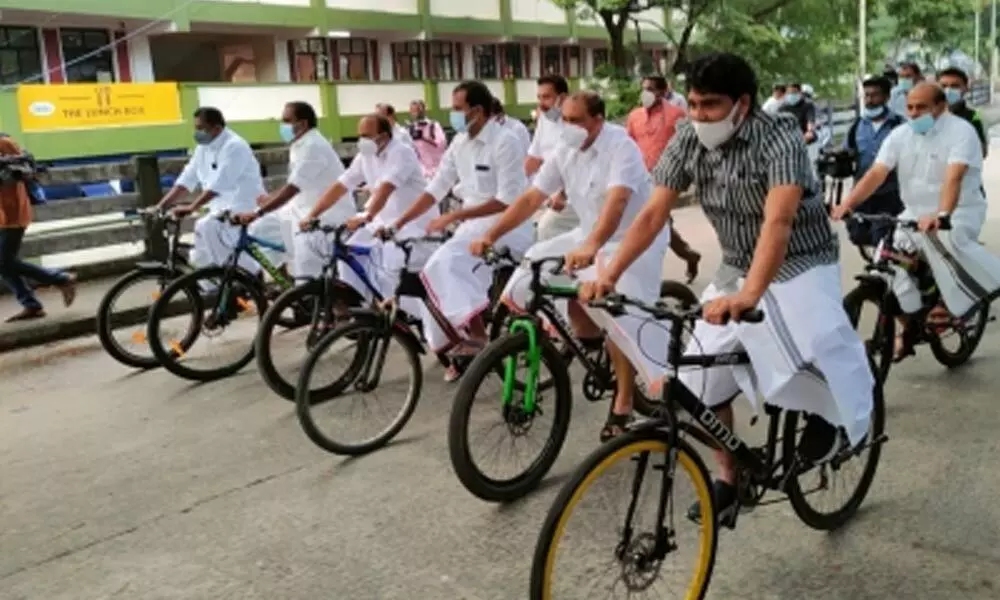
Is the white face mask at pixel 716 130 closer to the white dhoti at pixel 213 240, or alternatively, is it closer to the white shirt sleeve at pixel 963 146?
the white shirt sleeve at pixel 963 146

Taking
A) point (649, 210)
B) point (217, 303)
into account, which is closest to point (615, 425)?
point (649, 210)

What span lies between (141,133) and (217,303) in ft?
49.5

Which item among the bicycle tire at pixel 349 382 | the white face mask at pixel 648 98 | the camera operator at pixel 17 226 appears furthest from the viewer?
the white face mask at pixel 648 98

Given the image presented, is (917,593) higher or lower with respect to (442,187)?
lower

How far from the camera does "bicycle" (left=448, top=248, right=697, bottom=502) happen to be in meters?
4.22

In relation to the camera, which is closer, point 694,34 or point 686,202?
point 686,202

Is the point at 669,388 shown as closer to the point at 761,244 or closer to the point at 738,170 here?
the point at 761,244

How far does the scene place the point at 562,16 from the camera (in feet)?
107

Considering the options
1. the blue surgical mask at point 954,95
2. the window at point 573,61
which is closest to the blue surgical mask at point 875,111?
the blue surgical mask at point 954,95

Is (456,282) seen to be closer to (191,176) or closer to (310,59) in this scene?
(191,176)

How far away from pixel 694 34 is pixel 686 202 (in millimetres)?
9005

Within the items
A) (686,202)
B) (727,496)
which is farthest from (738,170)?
(686,202)

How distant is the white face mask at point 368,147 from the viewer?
6.52 m

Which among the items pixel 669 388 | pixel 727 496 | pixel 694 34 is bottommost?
pixel 727 496
